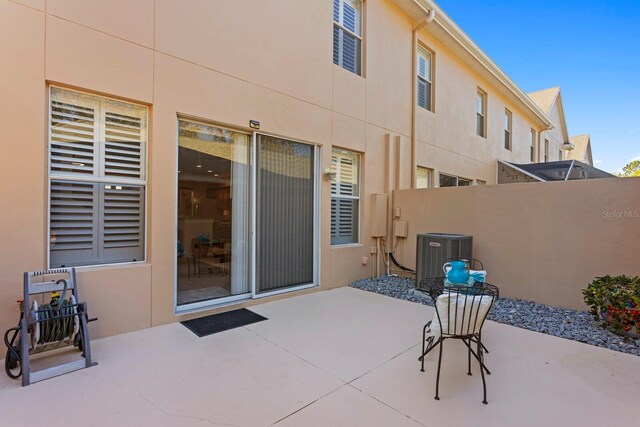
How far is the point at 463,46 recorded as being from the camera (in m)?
8.52

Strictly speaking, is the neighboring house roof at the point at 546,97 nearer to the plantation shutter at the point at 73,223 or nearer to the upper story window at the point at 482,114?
the upper story window at the point at 482,114

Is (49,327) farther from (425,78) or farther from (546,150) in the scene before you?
(546,150)

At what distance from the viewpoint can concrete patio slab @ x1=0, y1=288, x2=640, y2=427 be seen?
86.8 inches

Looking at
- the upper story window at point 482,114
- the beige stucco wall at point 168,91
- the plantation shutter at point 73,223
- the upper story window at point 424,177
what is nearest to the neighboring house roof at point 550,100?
the upper story window at point 482,114

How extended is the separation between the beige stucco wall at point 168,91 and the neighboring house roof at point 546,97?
1258 cm

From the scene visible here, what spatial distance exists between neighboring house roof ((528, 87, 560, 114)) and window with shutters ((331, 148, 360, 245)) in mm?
13914

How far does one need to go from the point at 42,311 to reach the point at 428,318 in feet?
14.0

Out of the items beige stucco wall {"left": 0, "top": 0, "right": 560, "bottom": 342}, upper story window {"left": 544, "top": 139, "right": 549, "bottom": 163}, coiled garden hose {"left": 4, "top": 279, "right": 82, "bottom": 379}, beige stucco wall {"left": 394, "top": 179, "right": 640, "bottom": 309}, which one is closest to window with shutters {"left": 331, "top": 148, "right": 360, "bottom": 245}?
beige stucco wall {"left": 0, "top": 0, "right": 560, "bottom": 342}

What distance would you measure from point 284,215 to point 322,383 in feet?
9.76

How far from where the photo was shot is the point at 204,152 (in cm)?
438

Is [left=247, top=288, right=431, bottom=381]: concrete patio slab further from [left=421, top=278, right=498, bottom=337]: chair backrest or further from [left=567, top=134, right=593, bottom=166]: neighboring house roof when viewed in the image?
[left=567, top=134, right=593, bottom=166]: neighboring house roof

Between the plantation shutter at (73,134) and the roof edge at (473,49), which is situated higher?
the roof edge at (473,49)

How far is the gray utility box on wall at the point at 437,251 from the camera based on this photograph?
528cm

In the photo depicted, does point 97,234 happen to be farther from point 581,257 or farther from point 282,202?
point 581,257
